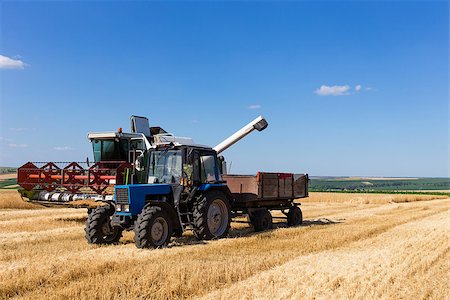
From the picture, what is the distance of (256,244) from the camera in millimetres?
9719

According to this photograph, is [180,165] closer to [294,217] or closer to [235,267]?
[235,267]

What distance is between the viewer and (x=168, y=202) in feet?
33.4

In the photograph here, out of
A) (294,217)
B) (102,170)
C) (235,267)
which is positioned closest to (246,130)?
(294,217)

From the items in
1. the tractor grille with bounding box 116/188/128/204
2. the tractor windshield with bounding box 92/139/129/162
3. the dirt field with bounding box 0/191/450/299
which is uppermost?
the tractor windshield with bounding box 92/139/129/162

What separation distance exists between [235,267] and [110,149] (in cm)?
909

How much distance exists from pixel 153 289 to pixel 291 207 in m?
9.23

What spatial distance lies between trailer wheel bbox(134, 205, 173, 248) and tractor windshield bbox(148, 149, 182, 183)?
43.0 inches

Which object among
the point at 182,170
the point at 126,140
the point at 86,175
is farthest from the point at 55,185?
the point at 182,170

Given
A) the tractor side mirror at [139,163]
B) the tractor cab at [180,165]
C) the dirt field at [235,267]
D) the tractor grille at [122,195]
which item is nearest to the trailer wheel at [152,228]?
Answer: the dirt field at [235,267]

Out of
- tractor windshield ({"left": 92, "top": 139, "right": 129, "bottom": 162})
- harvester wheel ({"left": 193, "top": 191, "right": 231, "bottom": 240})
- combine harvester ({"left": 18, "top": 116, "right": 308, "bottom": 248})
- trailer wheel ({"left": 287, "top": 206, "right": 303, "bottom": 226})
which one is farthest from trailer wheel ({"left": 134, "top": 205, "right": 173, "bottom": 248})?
tractor windshield ({"left": 92, "top": 139, "right": 129, "bottom": 162})

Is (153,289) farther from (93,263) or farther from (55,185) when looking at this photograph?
(55,185)

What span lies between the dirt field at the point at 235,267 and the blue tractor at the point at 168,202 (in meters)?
0.41

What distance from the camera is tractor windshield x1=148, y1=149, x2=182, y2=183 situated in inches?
408

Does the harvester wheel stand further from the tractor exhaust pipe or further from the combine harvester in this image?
the tractor exhaust pipe
